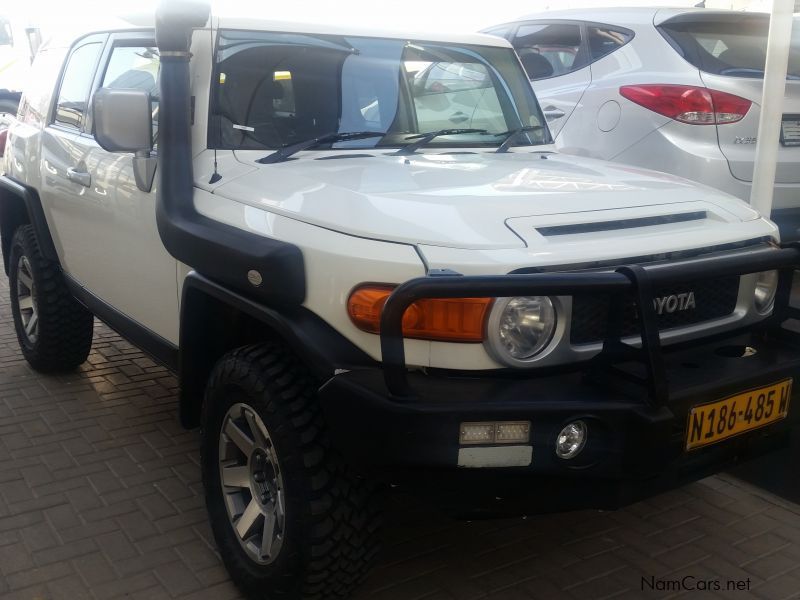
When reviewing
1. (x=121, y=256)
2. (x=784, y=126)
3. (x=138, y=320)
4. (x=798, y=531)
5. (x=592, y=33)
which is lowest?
(x=798, y=531)

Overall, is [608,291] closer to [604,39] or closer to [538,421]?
[538,421]

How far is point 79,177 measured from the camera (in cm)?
415

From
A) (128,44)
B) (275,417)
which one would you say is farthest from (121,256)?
(275,417)

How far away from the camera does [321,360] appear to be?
2467 millimetres

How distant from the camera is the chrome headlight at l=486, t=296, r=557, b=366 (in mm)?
2463

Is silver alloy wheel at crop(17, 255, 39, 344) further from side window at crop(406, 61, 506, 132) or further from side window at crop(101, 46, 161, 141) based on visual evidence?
side window at crop(406, 61, 506, 132)

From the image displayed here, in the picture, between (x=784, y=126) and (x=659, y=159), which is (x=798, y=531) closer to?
(x=659, y=159)

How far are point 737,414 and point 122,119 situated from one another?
2.34 metres

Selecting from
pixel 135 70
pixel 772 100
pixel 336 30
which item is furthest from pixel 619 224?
pixel 135 70

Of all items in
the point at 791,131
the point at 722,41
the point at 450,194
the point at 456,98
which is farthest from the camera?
the point at 722,41

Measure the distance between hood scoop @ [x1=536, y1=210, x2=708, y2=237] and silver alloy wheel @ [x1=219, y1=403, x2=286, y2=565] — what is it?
3.51 ft

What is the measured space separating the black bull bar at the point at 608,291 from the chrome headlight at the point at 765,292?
1.43ft

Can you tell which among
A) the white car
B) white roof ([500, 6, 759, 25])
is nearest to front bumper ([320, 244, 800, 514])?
the white car

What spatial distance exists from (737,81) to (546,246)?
3268 mm
